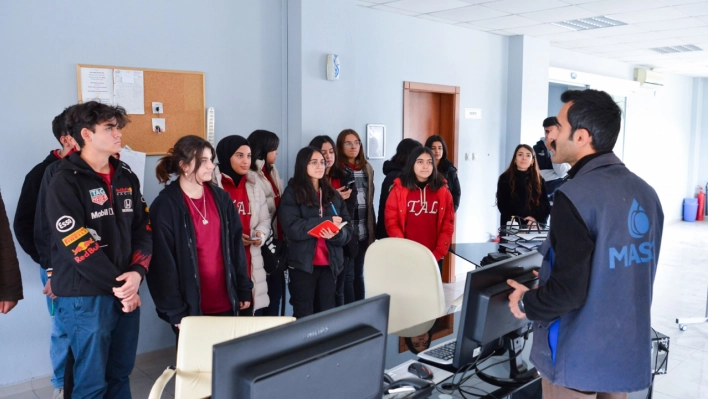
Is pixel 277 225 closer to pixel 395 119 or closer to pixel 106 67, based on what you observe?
pixel 106 67

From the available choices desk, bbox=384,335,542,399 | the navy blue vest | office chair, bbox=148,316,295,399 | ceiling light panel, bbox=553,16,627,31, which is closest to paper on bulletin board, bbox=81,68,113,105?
office chair, bbox=148,316,295,399

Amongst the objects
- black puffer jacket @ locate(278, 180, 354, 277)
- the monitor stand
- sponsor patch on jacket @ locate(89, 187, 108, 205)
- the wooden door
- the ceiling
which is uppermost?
the ceiling

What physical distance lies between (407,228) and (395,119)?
1849mm

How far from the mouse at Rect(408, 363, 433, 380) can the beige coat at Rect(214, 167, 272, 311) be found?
1.64 m

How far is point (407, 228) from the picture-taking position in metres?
3.94

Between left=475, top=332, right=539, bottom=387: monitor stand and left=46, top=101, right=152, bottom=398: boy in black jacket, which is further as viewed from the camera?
left=46, top=101, right=152, bottom=398: boy in black jacket

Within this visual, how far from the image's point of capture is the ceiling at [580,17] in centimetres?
502

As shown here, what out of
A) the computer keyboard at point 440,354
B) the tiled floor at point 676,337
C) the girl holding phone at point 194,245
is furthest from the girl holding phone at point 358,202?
the computer keyboard at point 440,354

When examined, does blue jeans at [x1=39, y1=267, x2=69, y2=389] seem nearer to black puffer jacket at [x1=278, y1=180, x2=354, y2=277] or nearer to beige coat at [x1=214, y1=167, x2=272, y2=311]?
beige coat at [x1=214, y1=167, x2=272, y2=311]

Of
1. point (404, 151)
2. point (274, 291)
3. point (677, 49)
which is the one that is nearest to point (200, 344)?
point (274, 291)

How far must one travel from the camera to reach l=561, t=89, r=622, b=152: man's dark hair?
157 centimetres

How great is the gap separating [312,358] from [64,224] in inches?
65.2

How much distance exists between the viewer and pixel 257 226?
137 inches

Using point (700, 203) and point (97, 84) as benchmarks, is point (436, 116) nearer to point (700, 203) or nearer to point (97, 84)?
point (97, 84)
